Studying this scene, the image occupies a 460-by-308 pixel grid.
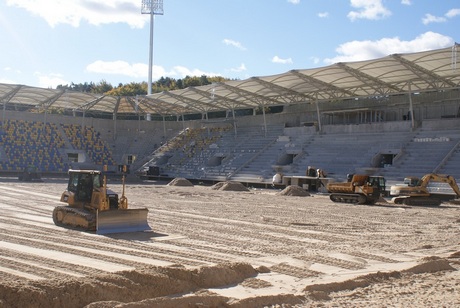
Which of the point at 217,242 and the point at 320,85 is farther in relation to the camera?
the point at 320,85

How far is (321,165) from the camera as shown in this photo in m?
35.8

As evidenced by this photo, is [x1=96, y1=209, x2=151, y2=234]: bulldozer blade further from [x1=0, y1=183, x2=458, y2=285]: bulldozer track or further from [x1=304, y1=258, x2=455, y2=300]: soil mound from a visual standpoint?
[x1=304, y1=258, x2=455, y2=300]: soil mound

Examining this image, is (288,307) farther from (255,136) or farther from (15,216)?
(255,136)

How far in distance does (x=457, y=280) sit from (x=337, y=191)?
667 inches

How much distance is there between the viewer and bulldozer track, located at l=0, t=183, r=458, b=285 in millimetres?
8891

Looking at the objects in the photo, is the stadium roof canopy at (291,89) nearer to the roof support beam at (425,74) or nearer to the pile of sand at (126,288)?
the roof support beam at (425,74)

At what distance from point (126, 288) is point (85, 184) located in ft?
24.7

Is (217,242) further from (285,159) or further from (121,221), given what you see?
(285,159)

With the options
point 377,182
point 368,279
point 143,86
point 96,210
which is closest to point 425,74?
point 377,182

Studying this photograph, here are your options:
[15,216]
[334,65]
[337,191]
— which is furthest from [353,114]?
[15,216]

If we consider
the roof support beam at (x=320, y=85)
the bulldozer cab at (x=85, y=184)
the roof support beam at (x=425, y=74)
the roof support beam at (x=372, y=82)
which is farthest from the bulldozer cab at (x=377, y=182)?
the bulldozer cab at (x=85, y=184)

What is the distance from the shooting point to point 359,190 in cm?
2409

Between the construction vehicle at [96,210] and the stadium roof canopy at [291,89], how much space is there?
18.5 meters

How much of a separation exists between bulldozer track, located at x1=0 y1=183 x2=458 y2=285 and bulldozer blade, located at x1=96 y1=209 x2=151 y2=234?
17.1 inches
